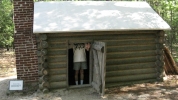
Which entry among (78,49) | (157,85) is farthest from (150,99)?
(78,49)

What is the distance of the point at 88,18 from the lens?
920cm

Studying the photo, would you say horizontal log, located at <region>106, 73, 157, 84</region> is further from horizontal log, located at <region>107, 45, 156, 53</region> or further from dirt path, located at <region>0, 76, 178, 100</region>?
horizontal log, located at <region>107, 45, 156, 53</region>

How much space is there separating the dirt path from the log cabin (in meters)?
0.30

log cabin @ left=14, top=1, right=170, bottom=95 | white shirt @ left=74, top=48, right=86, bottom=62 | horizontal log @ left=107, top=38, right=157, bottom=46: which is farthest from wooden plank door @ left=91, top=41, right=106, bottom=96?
horizontal log @ left=107, top=38, right=157, bottom=46

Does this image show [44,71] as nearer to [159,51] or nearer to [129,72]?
[129,72]

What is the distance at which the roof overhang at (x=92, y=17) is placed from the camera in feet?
27.8

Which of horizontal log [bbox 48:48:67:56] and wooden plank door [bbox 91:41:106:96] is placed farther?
horizontal log [bbox 48:48:67:56]

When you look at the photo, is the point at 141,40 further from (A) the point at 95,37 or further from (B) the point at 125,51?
(A) the point at 95,37

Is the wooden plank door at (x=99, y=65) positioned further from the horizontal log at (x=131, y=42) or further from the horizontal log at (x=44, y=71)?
the horizontal log at (x=44, y=71)

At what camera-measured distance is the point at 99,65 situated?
326 inches

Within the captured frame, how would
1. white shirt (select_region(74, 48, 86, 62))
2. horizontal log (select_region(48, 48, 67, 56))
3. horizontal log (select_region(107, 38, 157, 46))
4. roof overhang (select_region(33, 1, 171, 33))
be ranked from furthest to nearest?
horizontal log (select_region(107, 38, 157, 46)), white shirt (select_region(74, 48, 86, 62)), horizontal log (select_region(48, 48, 67, 56)), roof overhang (select_region(33, 1, 171, 33))

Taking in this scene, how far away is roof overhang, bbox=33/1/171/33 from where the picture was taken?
27.8ft

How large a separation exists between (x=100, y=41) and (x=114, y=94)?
6.77 feet

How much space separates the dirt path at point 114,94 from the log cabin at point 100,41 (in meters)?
0.30
